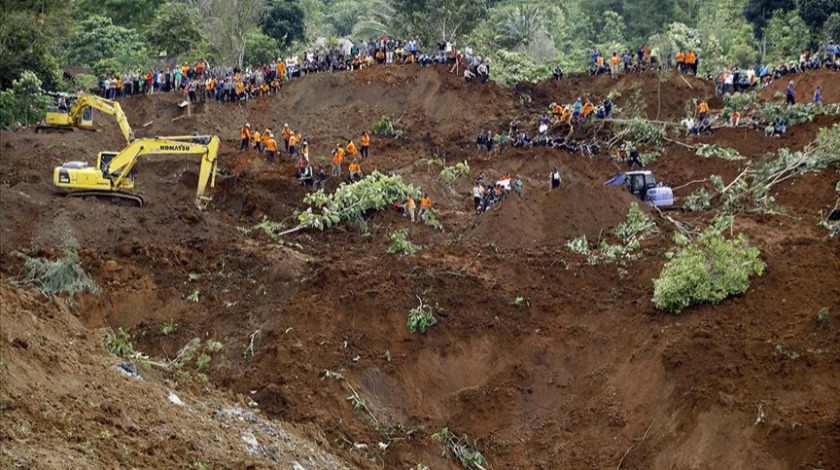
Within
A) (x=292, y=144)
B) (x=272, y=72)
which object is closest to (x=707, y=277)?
(x=292, y=144)

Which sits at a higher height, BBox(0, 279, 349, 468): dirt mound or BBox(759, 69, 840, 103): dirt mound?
BBox(0, 279, 349, 468): dirt mound

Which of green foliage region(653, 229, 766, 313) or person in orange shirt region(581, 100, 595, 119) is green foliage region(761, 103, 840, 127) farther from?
green foliage region(653, 229, 766, 313)

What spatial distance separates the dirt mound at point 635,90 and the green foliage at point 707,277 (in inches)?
758

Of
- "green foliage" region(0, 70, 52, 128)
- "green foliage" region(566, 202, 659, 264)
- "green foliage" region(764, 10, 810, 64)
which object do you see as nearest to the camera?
"green foliage" region(566, 202, 659, 264)

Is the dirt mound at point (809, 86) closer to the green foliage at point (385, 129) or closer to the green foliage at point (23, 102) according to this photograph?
the green foliage at point (385, 129)

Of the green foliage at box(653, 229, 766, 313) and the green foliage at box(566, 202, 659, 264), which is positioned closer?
the green foliage at box(653, 229, 766, 313)

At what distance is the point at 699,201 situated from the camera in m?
36.6

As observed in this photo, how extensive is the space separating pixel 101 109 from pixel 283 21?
25.5m

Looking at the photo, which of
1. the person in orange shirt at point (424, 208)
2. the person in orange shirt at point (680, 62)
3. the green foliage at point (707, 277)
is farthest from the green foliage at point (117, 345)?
the person in orange shirt at point (680, 62)

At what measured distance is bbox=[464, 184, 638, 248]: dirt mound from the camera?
32.7 metres

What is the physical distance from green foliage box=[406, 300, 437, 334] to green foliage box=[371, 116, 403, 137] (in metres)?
20.8

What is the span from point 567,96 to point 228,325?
84.4 ft

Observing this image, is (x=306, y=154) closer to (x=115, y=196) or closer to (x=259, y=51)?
(x=115, y=196)

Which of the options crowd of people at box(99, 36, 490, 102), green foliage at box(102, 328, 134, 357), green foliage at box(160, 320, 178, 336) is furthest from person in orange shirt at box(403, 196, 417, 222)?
crowd of people at box(99, 36, 490, 102)
